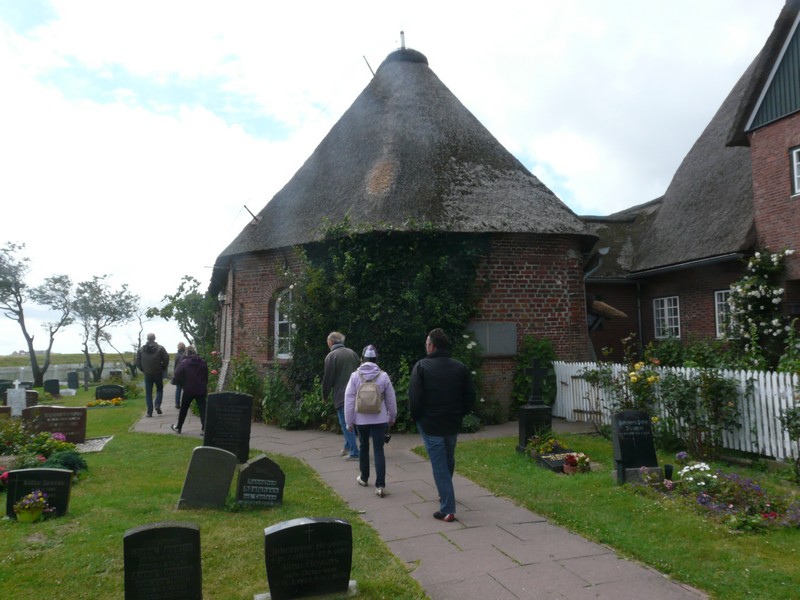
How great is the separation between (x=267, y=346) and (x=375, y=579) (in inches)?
392

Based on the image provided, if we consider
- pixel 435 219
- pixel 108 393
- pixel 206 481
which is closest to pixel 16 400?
pixel 108 393

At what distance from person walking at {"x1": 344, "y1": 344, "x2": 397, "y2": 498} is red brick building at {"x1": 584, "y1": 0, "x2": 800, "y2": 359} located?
11.4 metres

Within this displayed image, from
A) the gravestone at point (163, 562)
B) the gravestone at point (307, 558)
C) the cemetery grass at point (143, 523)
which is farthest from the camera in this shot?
the cemetery grass at point (143, 523)

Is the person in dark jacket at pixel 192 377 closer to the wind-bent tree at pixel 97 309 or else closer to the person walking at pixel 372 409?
the person walking at pixel 372 409

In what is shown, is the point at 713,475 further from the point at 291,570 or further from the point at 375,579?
the point at 291,570

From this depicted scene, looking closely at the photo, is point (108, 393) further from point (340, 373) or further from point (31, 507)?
point (31, 507)

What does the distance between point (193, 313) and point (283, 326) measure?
26.5ft

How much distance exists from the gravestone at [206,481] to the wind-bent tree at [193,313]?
1494cm

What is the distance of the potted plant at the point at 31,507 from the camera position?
6020 mm

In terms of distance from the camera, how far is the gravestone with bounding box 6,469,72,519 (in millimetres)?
6141

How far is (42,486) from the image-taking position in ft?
20.2

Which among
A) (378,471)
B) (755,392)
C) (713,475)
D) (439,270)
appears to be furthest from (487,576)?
(439,270)

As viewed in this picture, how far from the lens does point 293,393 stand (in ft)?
41.5

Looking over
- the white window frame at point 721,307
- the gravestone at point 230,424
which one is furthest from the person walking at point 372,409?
the white window frame at point 721,307
